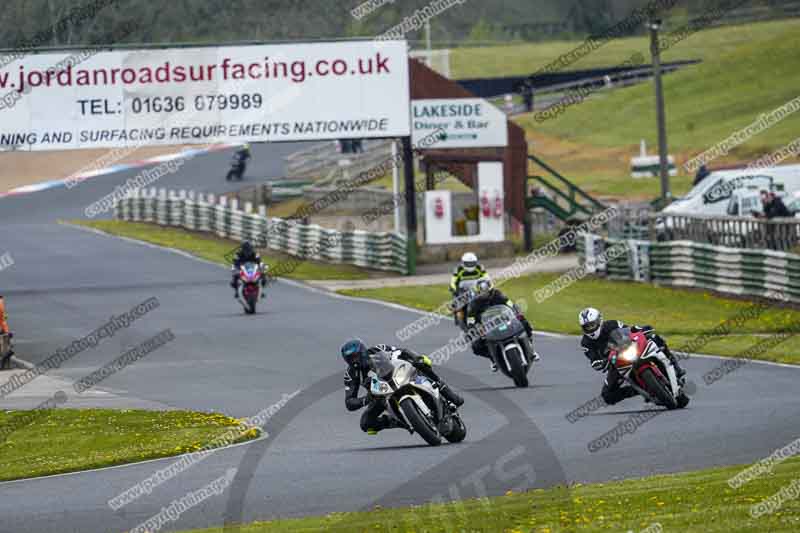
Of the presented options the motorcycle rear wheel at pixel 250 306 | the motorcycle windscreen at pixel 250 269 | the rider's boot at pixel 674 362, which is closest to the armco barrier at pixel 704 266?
the motorcycle rear wheel at pixel 250 306

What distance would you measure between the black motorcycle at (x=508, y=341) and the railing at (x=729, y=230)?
38.1ft

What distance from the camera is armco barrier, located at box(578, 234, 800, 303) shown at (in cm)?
3005

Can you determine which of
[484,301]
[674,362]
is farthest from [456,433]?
[484,301]

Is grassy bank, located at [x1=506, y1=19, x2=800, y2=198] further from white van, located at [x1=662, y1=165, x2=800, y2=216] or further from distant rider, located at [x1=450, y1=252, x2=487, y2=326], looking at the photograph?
distant rider, located at [x1=450, y1=252, x2=487, y2=326]

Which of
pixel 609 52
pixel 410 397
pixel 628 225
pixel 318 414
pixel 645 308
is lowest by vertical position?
pixel 645 308

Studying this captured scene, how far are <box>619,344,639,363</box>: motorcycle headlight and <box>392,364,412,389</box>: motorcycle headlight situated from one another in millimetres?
2845

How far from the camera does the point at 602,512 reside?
11281mm

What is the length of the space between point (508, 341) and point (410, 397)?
16.9 feet

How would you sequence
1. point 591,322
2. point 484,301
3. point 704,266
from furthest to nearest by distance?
point 704,266 < point 484,301 < point 591,322

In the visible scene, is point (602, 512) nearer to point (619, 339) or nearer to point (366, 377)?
point (366, 377)

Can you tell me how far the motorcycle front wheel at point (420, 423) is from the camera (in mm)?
15211

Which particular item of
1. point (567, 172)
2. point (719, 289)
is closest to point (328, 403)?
point (719, 289)

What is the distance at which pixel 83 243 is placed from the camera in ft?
160

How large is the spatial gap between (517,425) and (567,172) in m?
47.1
